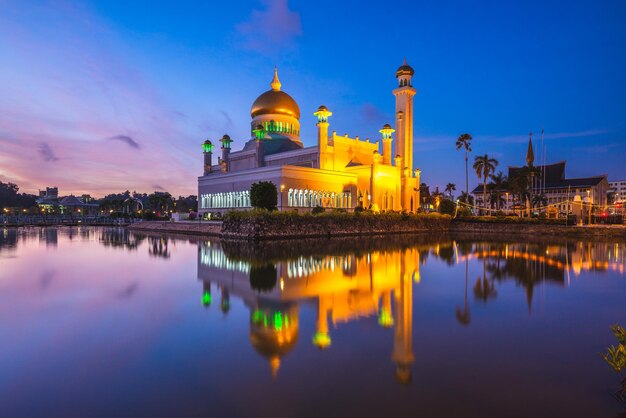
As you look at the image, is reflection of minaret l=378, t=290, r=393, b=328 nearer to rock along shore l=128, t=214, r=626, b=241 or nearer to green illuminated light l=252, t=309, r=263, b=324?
green illuminated light l=252, t=309, r=263, b=324

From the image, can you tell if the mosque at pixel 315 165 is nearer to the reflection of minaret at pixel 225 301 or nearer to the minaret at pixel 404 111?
the minaret at pixel 404 111

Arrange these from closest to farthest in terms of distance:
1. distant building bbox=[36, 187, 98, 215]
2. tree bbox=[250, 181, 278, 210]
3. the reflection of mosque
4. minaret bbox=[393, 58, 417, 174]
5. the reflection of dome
Result: the reflection of dome < the reflection of mosque < tree bbox=[250, 181, 278, 210] < minaret bbox=[393, 58, 417, 174] < distant building bbox=[36, 187, 98, 215]

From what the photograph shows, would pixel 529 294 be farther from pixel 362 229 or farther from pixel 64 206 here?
pixel 64 206

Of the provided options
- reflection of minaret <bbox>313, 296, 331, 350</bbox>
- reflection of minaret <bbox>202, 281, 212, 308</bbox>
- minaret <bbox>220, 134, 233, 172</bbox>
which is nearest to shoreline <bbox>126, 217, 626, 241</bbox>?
minaret <bbox>220, 134, 233, 172</bbox>

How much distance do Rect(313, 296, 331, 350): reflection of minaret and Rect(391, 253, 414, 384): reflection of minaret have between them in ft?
3.79

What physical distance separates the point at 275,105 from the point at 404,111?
1663cm

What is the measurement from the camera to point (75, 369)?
18.2 ft

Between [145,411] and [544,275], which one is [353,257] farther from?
[145,411]

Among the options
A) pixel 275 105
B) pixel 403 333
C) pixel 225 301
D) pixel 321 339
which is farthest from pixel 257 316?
pixel 275 105

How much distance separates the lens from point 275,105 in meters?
51.7

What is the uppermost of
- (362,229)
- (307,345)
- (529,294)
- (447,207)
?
(447,207)

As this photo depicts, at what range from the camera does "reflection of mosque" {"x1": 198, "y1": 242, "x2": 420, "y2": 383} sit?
22.2 ft

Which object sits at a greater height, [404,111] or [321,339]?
[404,111]

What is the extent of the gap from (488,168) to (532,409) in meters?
51.0
